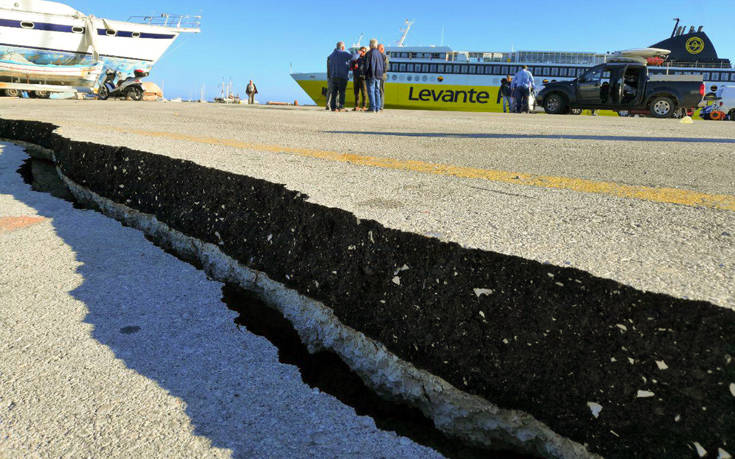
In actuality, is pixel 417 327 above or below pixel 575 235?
below

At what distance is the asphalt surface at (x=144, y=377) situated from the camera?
1094mm

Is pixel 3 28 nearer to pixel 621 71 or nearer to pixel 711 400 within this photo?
pixel 621 71

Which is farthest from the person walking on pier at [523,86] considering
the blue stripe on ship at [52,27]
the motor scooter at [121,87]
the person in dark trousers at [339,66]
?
the blue stripe on ship at [52,27]

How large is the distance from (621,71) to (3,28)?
26.7m

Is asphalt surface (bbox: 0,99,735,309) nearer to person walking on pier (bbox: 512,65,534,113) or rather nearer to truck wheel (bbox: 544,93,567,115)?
person walking on pier (bbox: 512,65,534,113)

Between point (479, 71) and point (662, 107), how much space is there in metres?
21.5

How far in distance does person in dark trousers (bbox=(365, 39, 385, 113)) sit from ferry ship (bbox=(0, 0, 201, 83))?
18.8m

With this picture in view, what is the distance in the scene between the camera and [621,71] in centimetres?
1516

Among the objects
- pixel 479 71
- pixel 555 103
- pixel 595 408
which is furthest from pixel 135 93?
pixel 479 71

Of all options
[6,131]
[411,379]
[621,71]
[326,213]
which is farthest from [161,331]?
[621,71]

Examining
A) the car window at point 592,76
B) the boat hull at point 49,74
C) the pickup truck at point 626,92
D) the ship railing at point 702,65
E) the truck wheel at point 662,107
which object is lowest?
the truck wheel at point 662,107

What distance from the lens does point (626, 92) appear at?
611 inches

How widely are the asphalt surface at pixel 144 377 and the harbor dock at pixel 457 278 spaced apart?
0.01 m

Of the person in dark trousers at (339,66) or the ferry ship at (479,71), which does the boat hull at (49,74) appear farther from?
the person in dark trousers at (339,66)
